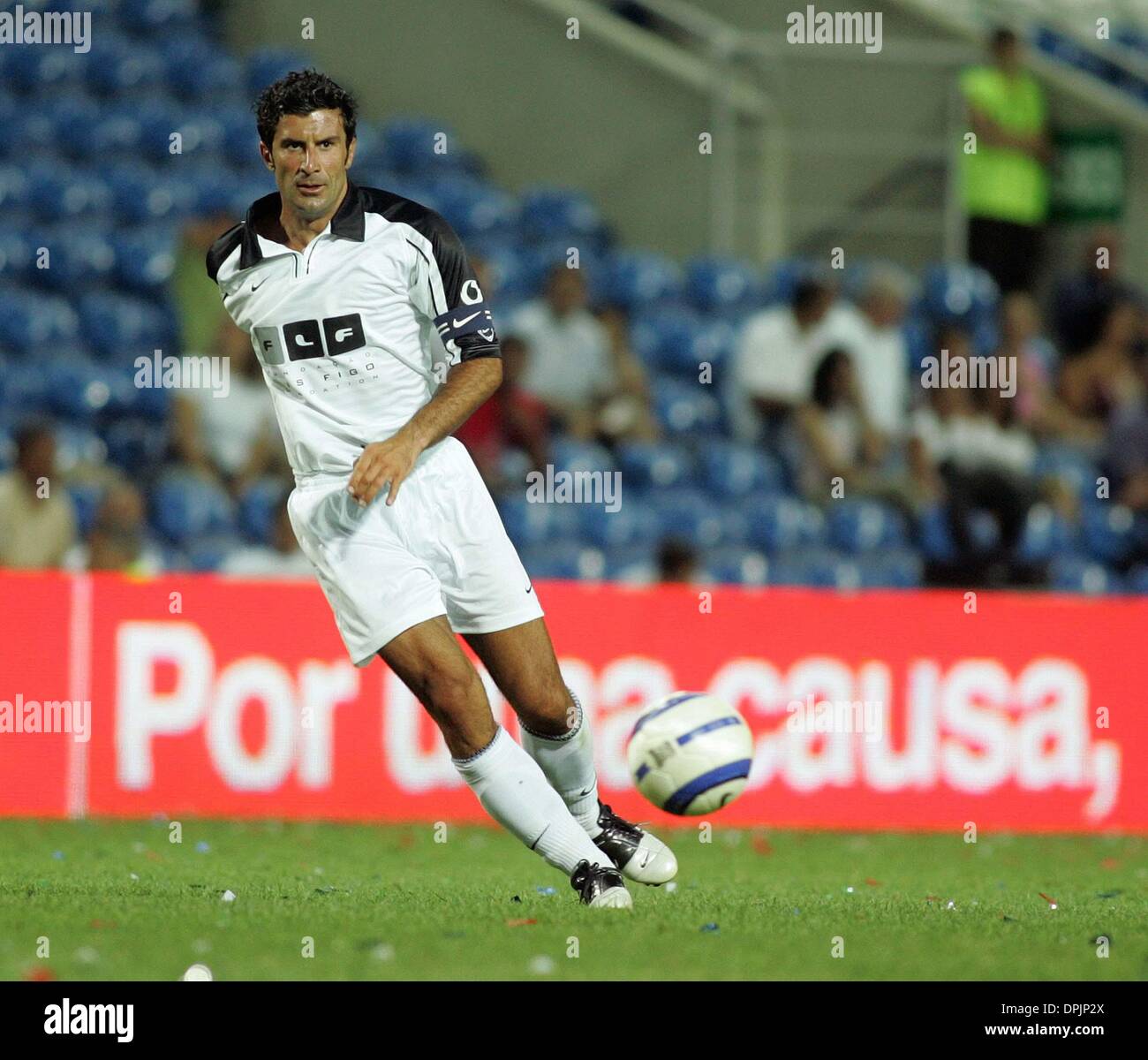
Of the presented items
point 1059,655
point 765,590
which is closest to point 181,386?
point 765,590

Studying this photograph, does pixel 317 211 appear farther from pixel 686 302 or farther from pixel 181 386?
pixel 686 302

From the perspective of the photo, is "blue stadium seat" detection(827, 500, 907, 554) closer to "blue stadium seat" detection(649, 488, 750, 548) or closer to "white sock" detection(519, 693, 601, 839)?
"blue stadium seat" detection(649, 488, 750, 548)

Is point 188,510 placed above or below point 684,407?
below

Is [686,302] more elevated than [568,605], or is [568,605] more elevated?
[686,302]

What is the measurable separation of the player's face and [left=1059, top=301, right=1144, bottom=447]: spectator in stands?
28.6 ft

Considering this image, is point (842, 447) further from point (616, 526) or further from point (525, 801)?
point (525, 801)

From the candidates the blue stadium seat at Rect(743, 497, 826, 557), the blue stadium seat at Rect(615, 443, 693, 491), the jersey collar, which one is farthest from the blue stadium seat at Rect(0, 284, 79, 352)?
the jersey collar

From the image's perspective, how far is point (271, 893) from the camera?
6.27 metres

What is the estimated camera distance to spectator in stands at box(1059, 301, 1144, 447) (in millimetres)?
13438

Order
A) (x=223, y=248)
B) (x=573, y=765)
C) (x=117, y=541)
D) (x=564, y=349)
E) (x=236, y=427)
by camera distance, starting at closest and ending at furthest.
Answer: (x=223, y=248)
(x=573, y=765)
(x=117, y=541)
(x=236, y=427)
(x=564, y=349)

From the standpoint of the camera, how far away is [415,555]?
19.1 ft

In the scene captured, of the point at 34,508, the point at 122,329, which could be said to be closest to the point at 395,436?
the point at 34,508

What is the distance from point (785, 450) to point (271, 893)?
22.3 feet

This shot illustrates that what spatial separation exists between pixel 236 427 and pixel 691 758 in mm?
5493
